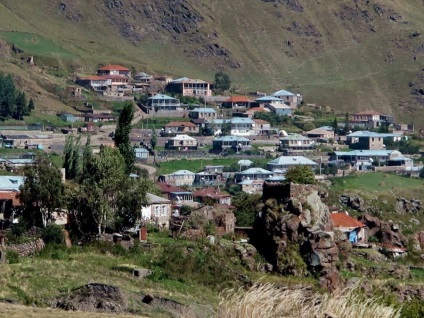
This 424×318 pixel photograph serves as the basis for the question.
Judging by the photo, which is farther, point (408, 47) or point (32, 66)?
point (408, 47)

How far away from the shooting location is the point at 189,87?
136000 millimetres

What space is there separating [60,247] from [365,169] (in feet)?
243

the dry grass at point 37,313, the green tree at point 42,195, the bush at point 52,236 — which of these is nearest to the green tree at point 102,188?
the green tree at point 42,195

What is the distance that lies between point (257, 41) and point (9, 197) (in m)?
127

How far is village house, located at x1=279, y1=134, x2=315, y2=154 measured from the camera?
4572 inches

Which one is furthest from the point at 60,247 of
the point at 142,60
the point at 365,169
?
the point at 142,60

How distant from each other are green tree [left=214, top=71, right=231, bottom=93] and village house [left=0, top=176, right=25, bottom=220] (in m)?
91.9

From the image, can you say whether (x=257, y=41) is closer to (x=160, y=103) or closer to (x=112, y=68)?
(x=112, y=68)

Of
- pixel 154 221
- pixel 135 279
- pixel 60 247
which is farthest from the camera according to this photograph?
pixel 154 221

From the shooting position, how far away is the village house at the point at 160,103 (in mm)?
125188

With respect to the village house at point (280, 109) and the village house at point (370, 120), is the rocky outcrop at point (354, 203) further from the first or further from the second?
the village house at point (370, 120)

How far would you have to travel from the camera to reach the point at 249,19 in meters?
177

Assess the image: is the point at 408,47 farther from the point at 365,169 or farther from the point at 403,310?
the point at 403,310

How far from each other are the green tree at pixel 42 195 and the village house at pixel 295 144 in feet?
241
